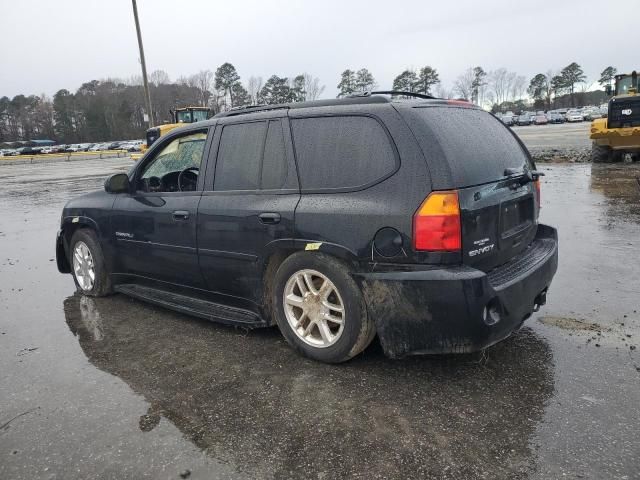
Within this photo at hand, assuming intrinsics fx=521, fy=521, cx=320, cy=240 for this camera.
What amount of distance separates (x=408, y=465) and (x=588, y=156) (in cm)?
1854

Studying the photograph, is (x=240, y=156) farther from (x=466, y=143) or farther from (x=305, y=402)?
(x=305, y=402)

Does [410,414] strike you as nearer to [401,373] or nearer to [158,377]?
[401,373]

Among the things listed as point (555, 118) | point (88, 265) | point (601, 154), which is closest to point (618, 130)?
point (601, 154)

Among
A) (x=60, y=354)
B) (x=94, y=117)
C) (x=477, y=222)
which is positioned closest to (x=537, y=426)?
(x=477, y=222)

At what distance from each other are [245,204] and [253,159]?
36cm

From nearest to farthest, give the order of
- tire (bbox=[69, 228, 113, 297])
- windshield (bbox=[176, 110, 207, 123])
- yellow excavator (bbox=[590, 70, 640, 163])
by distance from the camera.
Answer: tire (bbox=[69, 228, 113, 297])
yellow excavator (bbox=[590, 70, 640, 163])
windshield (bbox=[176, 110, 207, 123])

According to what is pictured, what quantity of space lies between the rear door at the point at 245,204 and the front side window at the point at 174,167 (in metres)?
0.34

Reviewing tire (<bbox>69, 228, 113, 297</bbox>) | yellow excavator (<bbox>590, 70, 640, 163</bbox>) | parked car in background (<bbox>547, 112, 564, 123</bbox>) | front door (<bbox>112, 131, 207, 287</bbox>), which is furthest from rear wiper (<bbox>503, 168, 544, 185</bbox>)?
parked car in background (<bbox>547, 112, 564, 123</bbox>)

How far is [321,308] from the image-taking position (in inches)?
136

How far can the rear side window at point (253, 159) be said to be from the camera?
370 centimetres

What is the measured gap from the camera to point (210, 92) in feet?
339

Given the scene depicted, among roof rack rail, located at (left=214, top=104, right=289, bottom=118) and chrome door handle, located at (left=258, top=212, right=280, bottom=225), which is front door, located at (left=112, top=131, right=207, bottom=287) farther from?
chrome door handle, located at (left=258, top=212, right=280, bottom=225)

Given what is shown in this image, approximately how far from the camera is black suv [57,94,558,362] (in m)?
2.98

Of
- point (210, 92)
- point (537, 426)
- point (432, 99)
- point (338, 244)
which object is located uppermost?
point (210, 92)
